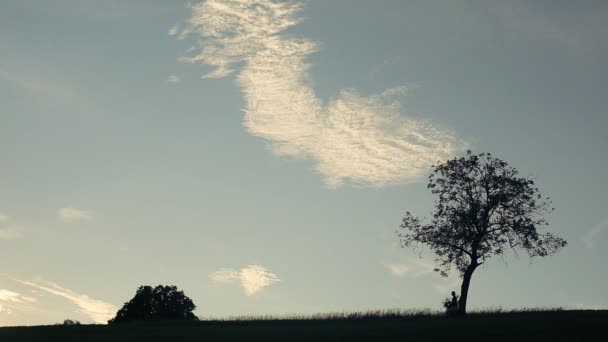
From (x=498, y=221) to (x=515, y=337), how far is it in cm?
3595

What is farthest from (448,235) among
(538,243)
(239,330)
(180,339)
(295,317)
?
(180,339)

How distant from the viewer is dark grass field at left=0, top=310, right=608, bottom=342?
38250mm

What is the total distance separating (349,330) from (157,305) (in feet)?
203

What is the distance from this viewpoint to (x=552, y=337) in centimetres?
3609

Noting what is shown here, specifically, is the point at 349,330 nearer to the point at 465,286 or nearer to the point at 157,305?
the point at 465,286

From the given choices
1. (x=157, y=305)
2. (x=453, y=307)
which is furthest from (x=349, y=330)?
(x=157, y=305)

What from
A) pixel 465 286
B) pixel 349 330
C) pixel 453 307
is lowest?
pixel 349 330

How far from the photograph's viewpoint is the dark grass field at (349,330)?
3825 cm

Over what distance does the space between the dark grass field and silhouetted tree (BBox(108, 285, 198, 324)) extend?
1698 inches

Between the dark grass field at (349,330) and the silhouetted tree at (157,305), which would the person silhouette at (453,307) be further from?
the silhouetted tree at (157,305)

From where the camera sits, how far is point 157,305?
328 feet

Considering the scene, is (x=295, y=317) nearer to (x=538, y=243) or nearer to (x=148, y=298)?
(x=538, y=243)

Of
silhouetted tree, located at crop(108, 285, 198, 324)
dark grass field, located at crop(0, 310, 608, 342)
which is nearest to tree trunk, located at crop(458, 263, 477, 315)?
dark grass field, located at crop(0, 310, 608, 342)

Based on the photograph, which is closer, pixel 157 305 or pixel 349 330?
pixel 349 330
